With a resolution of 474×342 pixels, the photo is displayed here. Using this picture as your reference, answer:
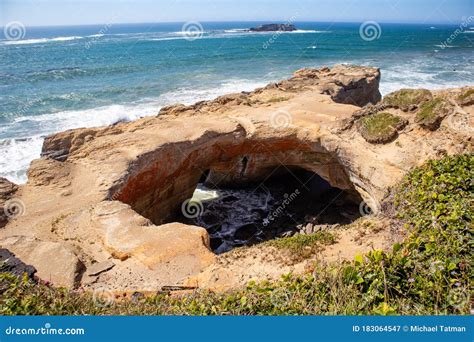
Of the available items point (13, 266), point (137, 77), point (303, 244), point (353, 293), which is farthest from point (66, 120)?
point (353, 293)

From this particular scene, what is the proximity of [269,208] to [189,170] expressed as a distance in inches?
196

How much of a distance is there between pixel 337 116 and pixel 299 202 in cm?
505

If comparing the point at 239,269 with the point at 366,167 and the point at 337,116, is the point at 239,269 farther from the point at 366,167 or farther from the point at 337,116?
the point at 337,116

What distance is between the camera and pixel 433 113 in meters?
13.9

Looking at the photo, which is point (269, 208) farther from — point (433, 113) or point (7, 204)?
point (7, 204)

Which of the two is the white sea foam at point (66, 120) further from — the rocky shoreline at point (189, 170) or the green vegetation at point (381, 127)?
the green vegetation at point (381, 127)

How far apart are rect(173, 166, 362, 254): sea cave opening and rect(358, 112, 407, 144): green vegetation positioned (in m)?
3.96

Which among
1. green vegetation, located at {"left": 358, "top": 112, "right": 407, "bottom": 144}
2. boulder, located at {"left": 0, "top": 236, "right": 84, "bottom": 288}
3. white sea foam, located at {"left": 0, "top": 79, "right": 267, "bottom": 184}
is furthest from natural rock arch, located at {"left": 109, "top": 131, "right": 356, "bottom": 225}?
white sea foam, located at {"left": 0, "top": 79, "right": 267, "bottom": 184}

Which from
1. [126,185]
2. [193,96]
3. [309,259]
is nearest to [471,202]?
[309,259]

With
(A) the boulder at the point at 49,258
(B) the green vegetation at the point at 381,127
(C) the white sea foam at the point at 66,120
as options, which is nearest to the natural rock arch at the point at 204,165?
(B) the green vegetation at the point at 381,127

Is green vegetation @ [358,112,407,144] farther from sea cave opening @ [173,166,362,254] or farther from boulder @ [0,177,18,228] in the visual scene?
boulder @ [0,177,18,228]

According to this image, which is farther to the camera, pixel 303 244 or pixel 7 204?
pixel 7 204

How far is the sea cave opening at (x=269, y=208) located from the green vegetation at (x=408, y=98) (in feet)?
15.8

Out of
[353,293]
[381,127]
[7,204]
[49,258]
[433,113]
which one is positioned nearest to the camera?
[353,293]
